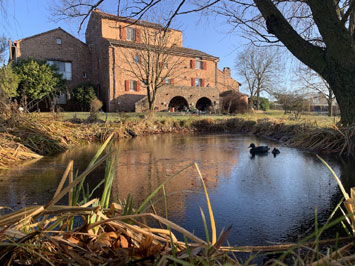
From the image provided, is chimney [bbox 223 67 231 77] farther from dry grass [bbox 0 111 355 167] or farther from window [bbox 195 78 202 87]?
dry grass [bbox 0 111 355 167]

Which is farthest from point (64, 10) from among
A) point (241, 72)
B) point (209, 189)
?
point (241, 72)

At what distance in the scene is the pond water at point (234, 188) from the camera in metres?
1.82

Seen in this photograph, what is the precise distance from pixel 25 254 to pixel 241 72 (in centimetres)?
4218

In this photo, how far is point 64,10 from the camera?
539 centimetres

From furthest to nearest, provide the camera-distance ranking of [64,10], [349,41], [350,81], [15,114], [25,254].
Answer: [15,114] < [64,10] < [350,81] < [349,41] < [25,254]

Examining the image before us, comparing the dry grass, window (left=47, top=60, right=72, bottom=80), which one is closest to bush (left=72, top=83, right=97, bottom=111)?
window (left=47, top=60, right=72, bottom=80)

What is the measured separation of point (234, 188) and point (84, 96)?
948 inches

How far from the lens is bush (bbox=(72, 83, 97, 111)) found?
958 inches

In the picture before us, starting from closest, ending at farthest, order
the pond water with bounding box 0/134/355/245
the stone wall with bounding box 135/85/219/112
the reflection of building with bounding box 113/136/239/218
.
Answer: the pond water with bounding box 0/134/355/245 < the reflection of building with bounding box 113/136/239/218 < the stone wall with bounding box 135/85/219/112

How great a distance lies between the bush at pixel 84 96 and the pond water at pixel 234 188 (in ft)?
69.1

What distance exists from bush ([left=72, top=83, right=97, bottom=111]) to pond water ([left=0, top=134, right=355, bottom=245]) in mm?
21071

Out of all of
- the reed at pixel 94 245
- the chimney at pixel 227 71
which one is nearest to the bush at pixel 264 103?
the chimney at pixel 227 71

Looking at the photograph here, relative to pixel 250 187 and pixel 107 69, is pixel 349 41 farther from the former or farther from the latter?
pixel 107 69

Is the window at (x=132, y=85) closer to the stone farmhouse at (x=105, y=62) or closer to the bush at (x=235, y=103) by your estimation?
the stone farmhouse at (x=105, y=62)
